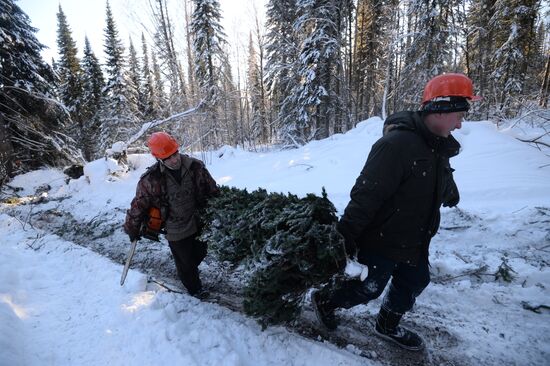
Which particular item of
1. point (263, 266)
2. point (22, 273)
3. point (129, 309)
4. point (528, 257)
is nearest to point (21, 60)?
point (22, 273)

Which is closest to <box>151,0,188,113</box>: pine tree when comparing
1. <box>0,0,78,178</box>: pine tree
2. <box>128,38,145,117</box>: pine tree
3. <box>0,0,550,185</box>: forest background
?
<box>0,0,550,185</box>: forest background

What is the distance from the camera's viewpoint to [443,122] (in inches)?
91.8

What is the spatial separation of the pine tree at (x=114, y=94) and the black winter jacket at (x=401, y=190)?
2546cm

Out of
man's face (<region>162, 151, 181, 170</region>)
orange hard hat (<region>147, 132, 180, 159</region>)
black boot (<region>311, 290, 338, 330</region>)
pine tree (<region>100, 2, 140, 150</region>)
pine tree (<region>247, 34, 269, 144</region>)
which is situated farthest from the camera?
pine tree (<region>247, 34, 269, 144</region>)

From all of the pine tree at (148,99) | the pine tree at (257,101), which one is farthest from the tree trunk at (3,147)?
the pine tree at (257,101)

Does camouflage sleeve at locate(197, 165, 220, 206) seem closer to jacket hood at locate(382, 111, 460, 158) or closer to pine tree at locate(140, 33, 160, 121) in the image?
jacket hood at locate(382, 111, 460, 158)

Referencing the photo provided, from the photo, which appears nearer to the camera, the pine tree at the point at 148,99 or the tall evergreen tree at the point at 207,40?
the tall evergreen tree at the point at 207,40

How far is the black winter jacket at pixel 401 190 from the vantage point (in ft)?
7.49

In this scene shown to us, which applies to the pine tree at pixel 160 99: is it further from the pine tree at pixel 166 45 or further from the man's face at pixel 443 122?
the man's face at pixel 443 122

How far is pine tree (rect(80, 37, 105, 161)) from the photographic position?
26.0 meters

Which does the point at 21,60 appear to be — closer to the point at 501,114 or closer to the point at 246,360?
the point at 246,360

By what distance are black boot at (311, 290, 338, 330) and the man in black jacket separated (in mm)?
381

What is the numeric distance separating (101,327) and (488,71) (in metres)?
26.6

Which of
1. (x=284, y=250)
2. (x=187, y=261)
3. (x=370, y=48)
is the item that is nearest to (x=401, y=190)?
(x=284, y=250)
